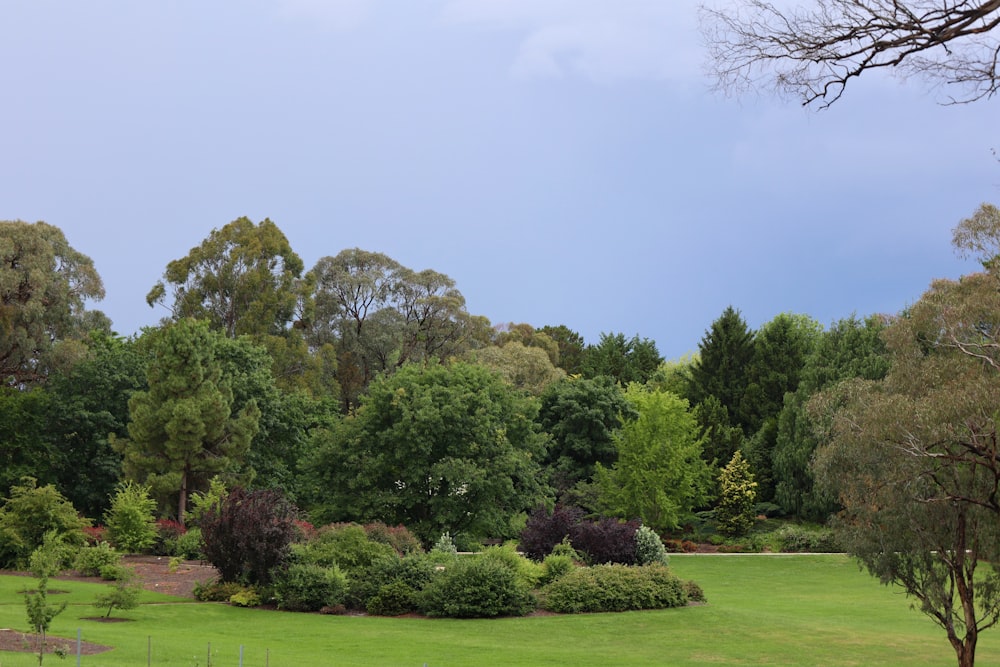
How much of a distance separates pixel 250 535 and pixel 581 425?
85.7 feet

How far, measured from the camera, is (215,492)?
107 feet

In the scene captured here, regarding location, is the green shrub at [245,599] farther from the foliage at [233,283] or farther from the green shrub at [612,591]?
the foliage at [233,283]

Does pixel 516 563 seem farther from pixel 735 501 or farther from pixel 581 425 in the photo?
pixel 581 425

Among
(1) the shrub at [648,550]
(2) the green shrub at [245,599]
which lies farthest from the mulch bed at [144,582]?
(1) the shrub at [648,550]

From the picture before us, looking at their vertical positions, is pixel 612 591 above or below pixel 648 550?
below

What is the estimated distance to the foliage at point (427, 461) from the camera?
3434 centimetres

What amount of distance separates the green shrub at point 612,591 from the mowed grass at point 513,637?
28.7 inches

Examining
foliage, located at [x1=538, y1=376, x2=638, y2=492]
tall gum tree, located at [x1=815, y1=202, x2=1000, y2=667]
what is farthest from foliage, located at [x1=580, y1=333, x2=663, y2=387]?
tall gum tree, located at [x1=815, y1=202, x2=1000, y2=667]

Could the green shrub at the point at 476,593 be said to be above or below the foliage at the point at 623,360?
below

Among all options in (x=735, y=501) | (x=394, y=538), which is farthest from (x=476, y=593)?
(x=735, y=501)

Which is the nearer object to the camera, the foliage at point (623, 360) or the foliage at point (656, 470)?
the foliage at point (656, 470)

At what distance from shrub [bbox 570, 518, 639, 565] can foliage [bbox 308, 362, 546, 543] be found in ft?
22.2

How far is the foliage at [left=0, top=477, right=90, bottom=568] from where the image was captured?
1065 inches

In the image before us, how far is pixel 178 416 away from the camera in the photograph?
36281mm
